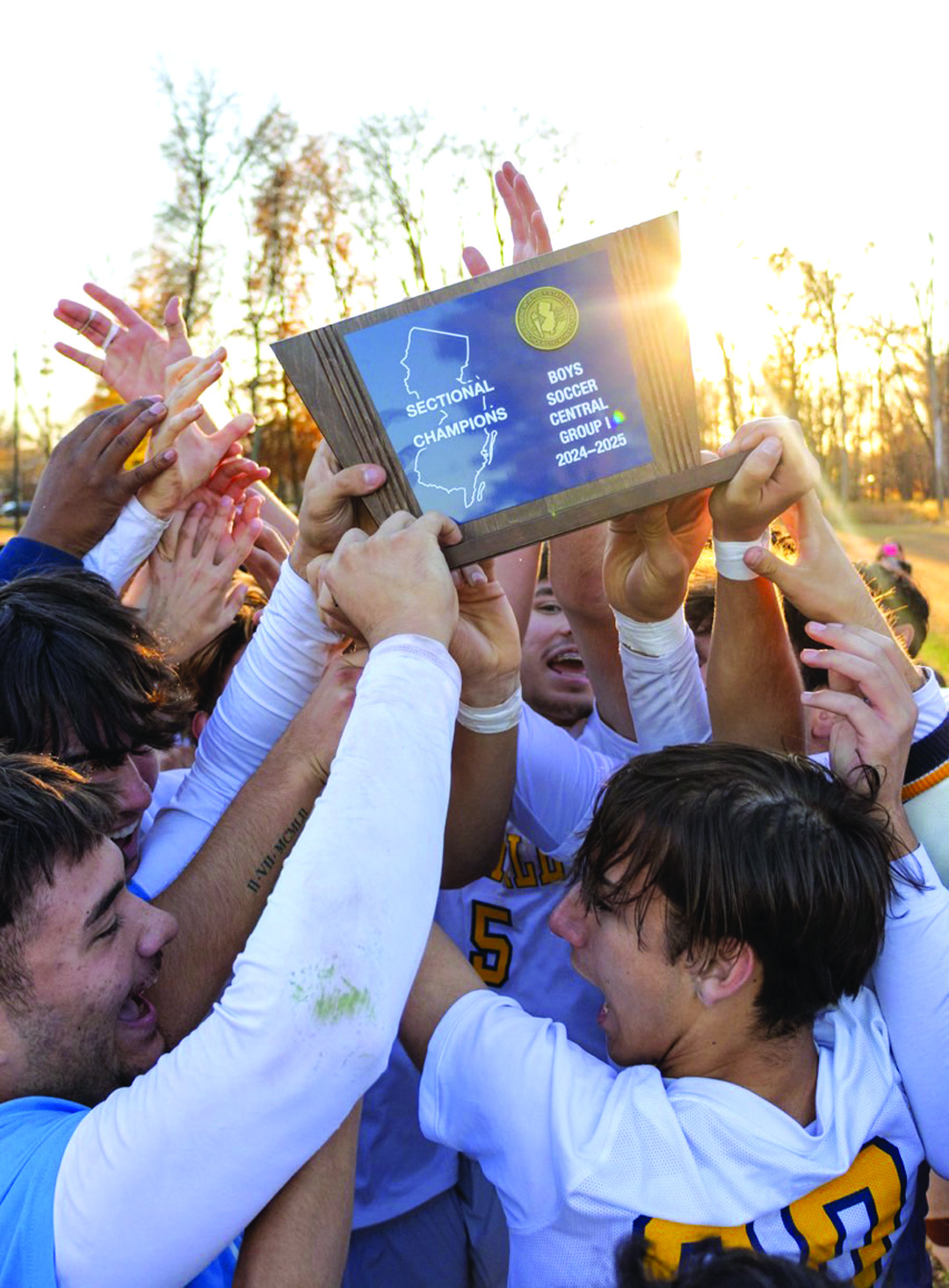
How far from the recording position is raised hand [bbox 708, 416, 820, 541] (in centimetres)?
194

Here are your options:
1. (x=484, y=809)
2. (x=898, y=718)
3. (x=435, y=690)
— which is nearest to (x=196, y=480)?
(x=484, y=809)

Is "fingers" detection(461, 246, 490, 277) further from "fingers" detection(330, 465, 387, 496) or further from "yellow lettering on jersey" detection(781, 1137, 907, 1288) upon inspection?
"yellow lettering on jersey" detection(781, 1137, 907, 1288)

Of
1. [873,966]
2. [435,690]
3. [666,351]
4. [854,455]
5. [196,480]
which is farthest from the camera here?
[854,455]

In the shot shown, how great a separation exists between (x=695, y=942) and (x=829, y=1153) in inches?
13.2

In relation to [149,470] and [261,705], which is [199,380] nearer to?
[149,470]

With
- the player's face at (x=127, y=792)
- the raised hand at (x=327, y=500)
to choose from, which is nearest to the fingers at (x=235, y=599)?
the player's face at (x=127, y=792)

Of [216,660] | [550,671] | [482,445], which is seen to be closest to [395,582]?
[482,445]

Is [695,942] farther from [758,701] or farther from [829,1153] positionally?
[758,701]

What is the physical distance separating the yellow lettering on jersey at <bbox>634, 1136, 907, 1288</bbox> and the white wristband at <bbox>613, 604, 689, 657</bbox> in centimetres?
101

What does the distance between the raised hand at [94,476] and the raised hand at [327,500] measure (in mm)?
854

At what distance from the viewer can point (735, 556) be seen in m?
2.12

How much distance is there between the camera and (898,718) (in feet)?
6.02

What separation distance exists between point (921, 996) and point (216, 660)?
2.12 m

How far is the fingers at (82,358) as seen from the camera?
11.3 ft
